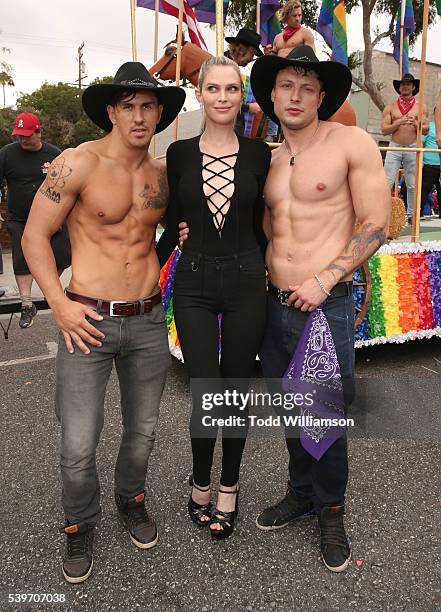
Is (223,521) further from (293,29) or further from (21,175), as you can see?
(21,175)

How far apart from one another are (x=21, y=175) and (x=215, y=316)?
446 cm

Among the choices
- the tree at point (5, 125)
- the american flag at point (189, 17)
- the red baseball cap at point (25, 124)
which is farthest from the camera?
the tree at point (5, 125)

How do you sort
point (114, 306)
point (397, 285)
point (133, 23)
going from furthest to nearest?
point (133, 23)
point (397, 285)
point (114, 306)

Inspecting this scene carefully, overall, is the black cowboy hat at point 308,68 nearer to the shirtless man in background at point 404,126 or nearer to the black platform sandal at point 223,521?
the black platform sandal at point 223,521

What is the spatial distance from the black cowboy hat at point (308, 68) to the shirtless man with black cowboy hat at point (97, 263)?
0.36 meters

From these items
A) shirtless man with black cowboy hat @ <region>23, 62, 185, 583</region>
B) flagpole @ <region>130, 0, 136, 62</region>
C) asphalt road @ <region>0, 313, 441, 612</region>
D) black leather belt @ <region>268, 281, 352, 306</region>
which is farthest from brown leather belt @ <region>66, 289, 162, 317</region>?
flagpole @ <region>130, 0, 136, 62</region>

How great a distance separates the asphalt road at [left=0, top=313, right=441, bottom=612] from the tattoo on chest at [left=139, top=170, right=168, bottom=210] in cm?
150

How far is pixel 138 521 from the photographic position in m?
2.35

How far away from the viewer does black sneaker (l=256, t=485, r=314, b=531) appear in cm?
241

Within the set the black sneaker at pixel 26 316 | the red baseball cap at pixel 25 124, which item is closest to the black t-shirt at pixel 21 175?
the red baseball cap at pixel 25 124

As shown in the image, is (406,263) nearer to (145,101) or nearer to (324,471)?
(324,471)

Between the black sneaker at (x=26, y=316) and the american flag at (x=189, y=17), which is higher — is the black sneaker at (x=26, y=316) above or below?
below

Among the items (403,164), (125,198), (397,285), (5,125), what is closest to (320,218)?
(125,198)

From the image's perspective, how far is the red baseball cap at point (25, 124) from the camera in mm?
5559
